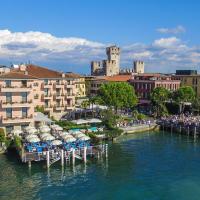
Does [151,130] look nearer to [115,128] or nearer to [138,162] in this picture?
[115,128]

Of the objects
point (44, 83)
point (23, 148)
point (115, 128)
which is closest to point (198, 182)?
point (23, 148)

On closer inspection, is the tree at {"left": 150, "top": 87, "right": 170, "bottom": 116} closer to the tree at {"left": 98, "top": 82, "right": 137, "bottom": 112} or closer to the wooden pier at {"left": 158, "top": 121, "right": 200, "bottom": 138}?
Answer: the tree at {"left": 98, "top": 82, "right": 137, "bottom": 112}

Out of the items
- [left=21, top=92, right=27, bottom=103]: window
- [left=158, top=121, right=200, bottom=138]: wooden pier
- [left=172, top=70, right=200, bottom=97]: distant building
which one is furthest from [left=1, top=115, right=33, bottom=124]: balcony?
[left=172, top=70, right=200, bottom=97]: distant building

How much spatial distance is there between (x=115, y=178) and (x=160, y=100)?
228ft

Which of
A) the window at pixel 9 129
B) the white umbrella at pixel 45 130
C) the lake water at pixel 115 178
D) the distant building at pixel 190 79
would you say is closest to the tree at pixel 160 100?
the distant building at pixel 190 79

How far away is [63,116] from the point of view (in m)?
103

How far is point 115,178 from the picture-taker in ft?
185

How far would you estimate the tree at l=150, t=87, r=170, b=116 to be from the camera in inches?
4722

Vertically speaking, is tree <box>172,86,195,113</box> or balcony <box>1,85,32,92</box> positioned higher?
balcony <box>1,85,32,92</box>

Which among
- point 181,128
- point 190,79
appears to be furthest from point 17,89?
point 190,79

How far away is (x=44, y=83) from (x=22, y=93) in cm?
2123

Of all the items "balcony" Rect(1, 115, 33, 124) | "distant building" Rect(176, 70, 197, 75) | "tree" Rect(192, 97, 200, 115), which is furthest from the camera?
"distant building" Rect(176, 70, 197, 75)

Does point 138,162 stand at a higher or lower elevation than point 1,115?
lower

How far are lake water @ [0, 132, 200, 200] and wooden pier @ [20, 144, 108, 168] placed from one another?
1149 millimetres
